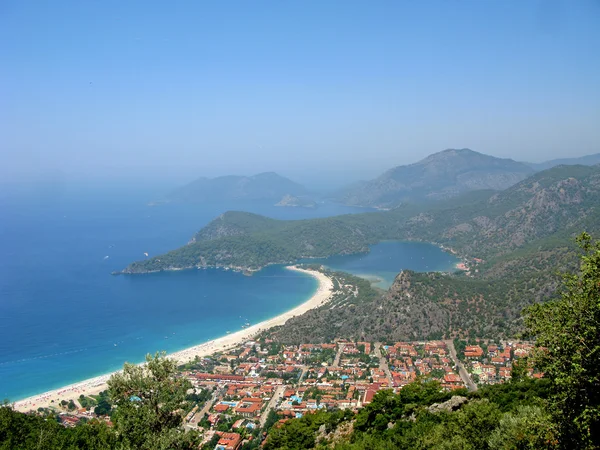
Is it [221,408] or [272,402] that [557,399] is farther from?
[221,408]

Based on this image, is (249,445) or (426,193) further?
(426,193)

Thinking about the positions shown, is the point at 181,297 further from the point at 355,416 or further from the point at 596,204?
the point at 596,204

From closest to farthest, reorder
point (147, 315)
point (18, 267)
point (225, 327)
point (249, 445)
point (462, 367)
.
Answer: point (249, 445), point (462, 367), point (225, 327), point (147, 315), point (18, 267)

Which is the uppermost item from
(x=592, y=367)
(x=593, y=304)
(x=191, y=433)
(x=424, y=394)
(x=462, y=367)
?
(x=593, y=304)

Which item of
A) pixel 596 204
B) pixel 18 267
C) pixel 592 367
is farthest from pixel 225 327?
pixel 596 204

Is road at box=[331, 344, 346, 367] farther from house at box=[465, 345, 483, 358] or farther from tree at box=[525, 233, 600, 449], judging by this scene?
tree at box=[525, 233, 600, 449]

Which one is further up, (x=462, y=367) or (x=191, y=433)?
(x=191, y=433)

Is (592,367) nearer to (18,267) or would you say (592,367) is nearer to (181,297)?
(181,297)


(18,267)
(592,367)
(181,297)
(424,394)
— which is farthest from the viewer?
(18,267)
